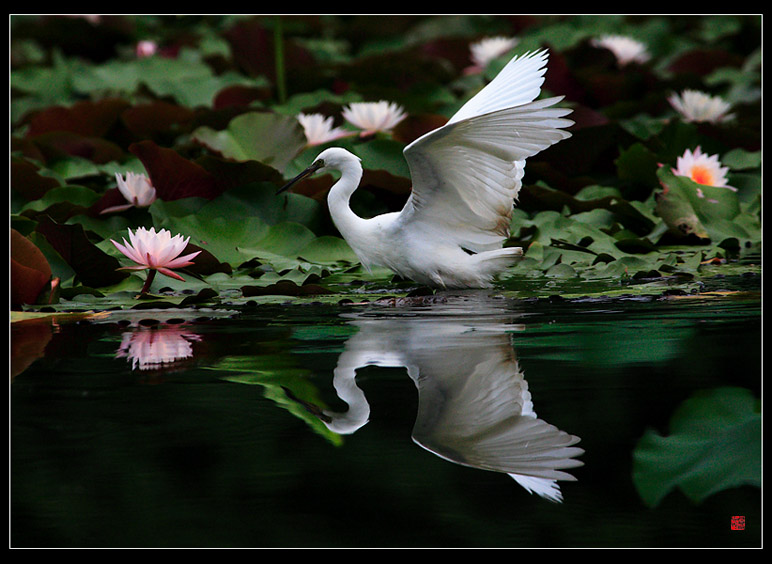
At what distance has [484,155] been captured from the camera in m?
3.40

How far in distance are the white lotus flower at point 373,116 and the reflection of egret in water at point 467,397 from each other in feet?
7.71

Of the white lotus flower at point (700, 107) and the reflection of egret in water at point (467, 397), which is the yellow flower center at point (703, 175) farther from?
the reflection of egret in water at point (467, 397)

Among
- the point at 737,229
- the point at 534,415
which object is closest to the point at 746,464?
the point at 534,415

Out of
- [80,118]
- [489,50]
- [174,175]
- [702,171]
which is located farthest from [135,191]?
[489,50]

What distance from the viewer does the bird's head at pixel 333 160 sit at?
13.1 feet

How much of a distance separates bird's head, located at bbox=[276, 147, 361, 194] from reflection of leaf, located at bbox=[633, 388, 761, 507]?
2072mm

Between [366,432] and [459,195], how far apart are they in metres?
1.72

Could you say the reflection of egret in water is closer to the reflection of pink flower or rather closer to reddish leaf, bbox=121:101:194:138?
the reflection of pink flower

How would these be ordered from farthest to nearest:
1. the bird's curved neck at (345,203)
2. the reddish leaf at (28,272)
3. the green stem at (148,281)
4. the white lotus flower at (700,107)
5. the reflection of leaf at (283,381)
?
the white lotus flower at (700,107)
the bird's curved neck at (345,203)
the green stem at (148,281)
the reddish leaf at (28,272)
the reflection of leaf at (283,381)

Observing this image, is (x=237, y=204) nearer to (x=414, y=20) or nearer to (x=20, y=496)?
(x=20, y=496)

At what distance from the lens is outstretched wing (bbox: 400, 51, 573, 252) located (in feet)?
10.2

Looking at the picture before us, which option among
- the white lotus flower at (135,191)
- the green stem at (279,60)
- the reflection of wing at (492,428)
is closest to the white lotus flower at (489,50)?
the green stem at (279,60)

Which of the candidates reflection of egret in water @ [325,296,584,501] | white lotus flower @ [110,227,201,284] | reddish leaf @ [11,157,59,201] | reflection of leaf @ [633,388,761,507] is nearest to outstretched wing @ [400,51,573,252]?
reflection of egret in water @ [325,296,584,501]

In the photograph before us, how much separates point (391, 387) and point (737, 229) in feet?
8.97
